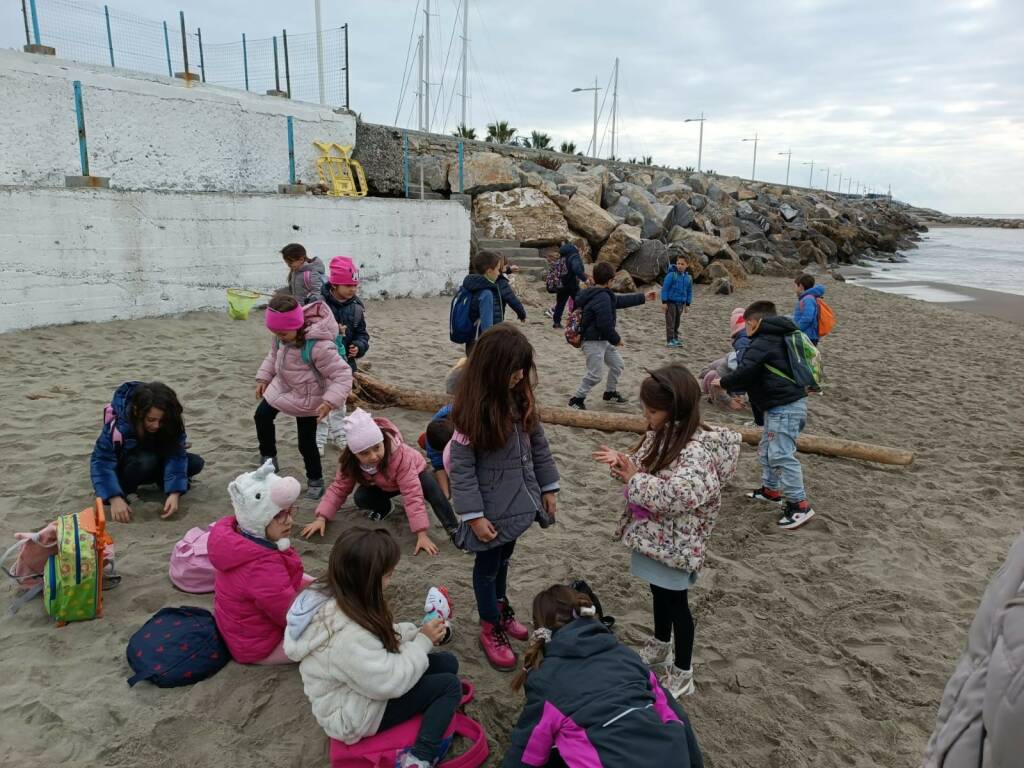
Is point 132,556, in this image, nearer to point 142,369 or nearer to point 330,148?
point 142,369

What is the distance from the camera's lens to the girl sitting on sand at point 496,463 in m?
2.85

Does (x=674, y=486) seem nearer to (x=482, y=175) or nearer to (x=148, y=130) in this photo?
(x=148, y=130)

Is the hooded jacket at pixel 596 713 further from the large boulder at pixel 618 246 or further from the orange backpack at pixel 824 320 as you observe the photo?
the large boulder at pixel 618 246

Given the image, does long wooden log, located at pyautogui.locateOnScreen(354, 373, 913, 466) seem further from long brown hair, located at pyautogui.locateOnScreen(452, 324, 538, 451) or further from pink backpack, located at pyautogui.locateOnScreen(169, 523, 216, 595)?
long brown hair, located at pyautogui.locateOnScreen(452, 324, 538, 451)

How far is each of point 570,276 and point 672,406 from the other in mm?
7667

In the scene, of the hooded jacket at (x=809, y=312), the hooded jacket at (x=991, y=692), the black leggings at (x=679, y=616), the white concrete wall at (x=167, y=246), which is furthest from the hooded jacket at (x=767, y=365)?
the white concrete wall at (x=167, y=246)

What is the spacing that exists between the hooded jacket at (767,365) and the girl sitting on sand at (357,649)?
3036mm

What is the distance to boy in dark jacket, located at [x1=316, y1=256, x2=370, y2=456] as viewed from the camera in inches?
221

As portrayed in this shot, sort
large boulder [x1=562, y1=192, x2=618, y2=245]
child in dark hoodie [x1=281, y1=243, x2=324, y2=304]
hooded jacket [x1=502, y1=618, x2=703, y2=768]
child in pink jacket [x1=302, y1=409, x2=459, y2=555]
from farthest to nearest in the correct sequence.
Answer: large boulder [x1=562, y1=192, x2=618, y2=245] → child in dark hoodie [x1=281, y1=243, x2=324, y2=304] → child in pink jacket [x1=302, y1=409, x2=459, y2=555] → hooded jacket [x1=502, y1=618, x2=703, y2=768]

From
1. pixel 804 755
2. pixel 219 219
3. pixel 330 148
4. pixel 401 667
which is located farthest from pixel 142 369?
pixel 330 148

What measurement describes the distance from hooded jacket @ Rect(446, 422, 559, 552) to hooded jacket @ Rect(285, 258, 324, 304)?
405 cm

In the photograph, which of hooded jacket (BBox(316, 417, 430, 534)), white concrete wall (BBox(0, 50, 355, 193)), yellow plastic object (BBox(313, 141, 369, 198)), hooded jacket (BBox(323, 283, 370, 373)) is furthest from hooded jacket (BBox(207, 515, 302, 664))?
yellow plastic object (BBox(313, 141, 369, 198))

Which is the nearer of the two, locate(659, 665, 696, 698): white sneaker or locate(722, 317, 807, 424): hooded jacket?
locate(659, 665, 696, 698): white sneaker

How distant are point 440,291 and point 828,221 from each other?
94.1 ft
